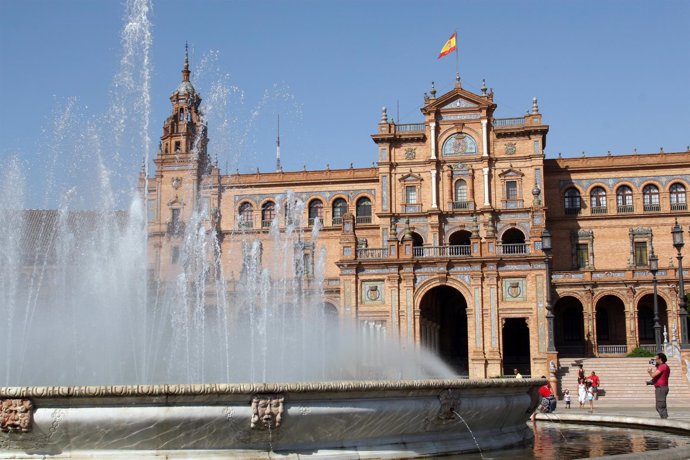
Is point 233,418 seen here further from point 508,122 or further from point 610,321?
point 508,122

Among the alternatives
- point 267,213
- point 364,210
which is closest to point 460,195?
point 364,210

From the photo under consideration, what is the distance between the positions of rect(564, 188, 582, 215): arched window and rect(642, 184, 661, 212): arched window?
434cm

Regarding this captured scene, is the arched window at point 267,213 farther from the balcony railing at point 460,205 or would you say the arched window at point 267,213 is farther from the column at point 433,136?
the balcony railing at point 460,205

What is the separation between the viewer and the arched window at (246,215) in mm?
65875

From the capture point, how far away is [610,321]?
2159 inches

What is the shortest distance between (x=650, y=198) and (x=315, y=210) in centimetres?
2374

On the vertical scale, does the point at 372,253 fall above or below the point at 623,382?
above

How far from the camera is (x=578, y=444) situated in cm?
1444

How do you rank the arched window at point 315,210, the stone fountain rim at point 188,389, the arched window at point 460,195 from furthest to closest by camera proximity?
the arched window at point 315,210, the arched window at point 460,195, the stone fountain rim at point 188,389

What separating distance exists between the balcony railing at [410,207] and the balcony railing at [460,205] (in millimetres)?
2005

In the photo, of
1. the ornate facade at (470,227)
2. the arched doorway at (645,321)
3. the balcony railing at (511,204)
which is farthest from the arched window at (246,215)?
the arched doorway at (645,321)

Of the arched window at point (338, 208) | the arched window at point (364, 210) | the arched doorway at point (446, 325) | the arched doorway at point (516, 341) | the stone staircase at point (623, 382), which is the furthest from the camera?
the arched window at point (338, 208)

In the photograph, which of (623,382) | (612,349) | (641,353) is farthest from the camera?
(612,349)

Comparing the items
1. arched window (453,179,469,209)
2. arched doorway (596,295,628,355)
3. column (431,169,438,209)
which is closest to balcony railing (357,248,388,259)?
column (431,169,438,209)
